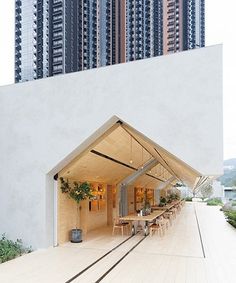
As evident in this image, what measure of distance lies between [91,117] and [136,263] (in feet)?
14.0

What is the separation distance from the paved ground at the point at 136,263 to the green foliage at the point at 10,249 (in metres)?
0.28

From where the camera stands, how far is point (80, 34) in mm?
46125

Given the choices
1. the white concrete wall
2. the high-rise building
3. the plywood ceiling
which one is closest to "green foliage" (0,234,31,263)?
the white concrete wall

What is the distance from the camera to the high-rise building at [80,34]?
4569 cm

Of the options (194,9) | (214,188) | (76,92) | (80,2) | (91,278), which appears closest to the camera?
(91,278)

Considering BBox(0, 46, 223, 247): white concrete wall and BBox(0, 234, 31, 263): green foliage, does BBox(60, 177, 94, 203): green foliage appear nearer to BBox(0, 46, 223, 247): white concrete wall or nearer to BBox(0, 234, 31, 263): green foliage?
BBox(0, 46, 223, 247): white concrete wall

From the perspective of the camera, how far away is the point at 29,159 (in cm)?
1041

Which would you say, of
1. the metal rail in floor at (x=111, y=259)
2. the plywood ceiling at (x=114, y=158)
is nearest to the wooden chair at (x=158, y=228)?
the metal rail in floor at (x=111, y=259)

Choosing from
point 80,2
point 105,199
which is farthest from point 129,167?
point 80,2

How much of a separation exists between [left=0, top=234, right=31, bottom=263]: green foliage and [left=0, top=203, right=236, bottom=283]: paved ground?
28cm

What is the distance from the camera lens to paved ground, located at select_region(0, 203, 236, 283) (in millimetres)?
7188

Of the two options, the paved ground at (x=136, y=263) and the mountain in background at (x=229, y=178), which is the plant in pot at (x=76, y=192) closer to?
the paved ground at (x=136, y=263)

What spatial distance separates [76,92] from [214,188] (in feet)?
172

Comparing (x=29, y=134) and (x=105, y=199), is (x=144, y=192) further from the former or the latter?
(x=29, y=134)
